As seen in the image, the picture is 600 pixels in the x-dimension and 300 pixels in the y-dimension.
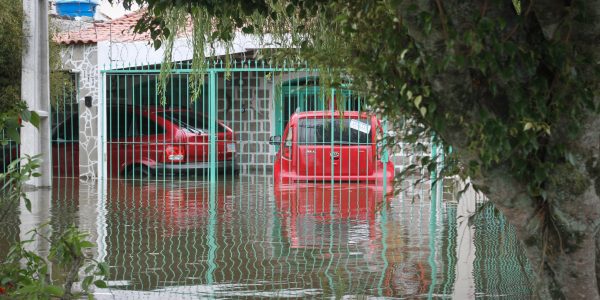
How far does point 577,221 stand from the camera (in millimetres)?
4160

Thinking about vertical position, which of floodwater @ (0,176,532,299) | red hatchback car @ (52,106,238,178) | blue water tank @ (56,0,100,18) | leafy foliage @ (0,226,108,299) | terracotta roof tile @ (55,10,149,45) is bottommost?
floodwater @ (0,176,532,299)

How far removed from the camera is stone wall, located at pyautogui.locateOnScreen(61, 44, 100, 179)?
20.2 m

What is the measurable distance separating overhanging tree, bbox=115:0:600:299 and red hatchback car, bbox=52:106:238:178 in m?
15.0

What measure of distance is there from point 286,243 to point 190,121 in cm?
1001

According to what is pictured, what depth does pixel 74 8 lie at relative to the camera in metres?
22.8

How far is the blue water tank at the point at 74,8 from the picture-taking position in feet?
73.8

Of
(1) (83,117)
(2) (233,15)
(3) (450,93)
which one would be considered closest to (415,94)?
(3) (450,93)

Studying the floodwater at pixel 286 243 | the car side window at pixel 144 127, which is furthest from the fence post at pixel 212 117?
the car side window at pixel 144 127

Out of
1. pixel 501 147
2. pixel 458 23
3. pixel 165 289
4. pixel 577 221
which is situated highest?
pixel 458 23

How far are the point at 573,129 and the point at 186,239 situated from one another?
7.83 meters

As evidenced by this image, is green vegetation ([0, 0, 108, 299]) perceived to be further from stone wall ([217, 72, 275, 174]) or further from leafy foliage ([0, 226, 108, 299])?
stone wall ([217, 72, 275, 174])

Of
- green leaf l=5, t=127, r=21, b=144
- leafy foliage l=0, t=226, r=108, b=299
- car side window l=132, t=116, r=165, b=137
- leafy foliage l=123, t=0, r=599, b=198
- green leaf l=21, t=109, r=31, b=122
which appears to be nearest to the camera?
leafy foliage l=123, t=0, r=599, b=198

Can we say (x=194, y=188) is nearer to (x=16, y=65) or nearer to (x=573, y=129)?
(x=16, y=65)

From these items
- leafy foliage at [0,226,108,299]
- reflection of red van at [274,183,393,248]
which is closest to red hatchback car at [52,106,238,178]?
reflection of red van at [274,183,393,248]
